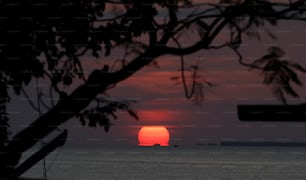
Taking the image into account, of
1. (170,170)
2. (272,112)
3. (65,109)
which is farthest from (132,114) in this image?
(170,170)

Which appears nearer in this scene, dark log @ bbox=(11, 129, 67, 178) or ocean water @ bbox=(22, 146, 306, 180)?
dark log @ bbox=(11, 129, 67, 178)

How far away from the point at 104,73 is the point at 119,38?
18.0 inches

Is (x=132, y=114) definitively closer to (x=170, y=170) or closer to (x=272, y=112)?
(x=272, y=112)

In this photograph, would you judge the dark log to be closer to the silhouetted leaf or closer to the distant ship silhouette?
the silhouetted leaf

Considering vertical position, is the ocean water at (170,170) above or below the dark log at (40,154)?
below

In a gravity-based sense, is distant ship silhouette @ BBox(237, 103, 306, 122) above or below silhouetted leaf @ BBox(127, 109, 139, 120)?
above

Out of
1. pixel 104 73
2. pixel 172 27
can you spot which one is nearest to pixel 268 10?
pixel 172 27

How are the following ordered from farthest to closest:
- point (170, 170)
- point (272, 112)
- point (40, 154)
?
point (170, 170)
point (40, 154)
point (272, 112)

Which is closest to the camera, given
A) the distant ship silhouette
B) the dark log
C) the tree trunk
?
the distant ship silhouette

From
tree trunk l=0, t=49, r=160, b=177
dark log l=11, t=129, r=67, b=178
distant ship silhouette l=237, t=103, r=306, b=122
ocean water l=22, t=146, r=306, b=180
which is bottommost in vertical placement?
ocean water l=22, t=146, r=306, b=180

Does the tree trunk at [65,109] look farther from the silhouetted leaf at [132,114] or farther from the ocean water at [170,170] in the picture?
the ocean water at [170,170]

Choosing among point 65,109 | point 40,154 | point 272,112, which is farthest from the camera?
point 40,154

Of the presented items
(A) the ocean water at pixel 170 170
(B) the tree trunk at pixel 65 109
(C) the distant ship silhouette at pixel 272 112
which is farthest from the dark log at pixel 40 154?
(A) the ocean water at pixel 170 170

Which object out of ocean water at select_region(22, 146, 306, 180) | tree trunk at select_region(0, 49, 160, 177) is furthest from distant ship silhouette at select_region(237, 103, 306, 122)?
ocean water at select_region(22, 146, 306, 180)
